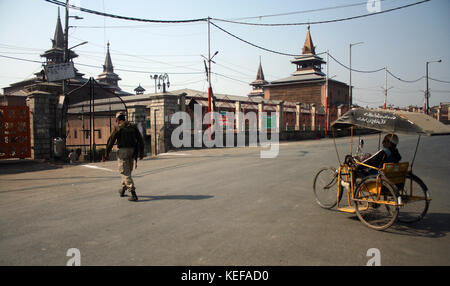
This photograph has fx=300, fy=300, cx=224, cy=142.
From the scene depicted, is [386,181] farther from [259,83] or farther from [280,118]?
[259,83]

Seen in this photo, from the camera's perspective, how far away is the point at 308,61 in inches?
2707

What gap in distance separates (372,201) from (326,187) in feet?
4.27

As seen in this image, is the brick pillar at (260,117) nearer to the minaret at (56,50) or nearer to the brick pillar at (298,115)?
the brick pillar at (298,115)

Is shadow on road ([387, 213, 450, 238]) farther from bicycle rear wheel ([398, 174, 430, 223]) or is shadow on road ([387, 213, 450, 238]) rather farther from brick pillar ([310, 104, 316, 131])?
brick pillar ([310, 104, 316, 131])

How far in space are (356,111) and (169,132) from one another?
49.3 feet

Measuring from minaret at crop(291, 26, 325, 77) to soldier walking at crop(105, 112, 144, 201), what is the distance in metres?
65.5

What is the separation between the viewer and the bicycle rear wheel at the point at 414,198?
195 inches

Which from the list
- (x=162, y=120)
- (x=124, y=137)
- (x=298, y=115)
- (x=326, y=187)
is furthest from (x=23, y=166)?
(x=298, y=115)

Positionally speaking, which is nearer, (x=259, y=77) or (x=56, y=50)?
(x=56, y=50)

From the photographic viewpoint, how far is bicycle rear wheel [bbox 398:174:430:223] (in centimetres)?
495

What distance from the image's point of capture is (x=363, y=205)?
17.1 ft
